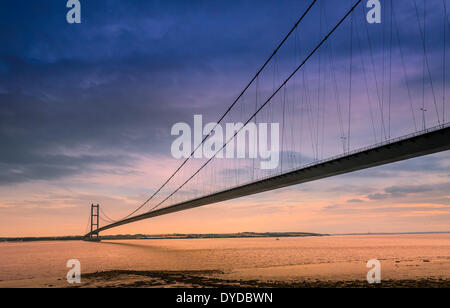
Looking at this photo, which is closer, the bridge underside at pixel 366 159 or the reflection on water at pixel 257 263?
the bridge underside at pixel 366 159

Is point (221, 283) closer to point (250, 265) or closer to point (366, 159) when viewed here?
point (250, 265)

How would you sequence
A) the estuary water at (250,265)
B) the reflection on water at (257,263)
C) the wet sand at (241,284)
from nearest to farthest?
the wet sand at (241,284)
the estuary water at (250,265)
the reflection on water at (257,263)

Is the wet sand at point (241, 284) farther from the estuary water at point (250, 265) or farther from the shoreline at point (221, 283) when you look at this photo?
the estuary water at point (250, 265)

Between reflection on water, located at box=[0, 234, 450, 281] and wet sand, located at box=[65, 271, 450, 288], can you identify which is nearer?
wet sand, located at box=[65, 271, 450, 288]

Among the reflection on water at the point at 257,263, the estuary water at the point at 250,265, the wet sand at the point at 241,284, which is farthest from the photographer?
the reflection on water at the point at 257,263

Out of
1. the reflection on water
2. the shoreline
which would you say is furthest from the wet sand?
the reflection on water

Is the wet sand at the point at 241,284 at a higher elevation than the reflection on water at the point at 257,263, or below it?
higher

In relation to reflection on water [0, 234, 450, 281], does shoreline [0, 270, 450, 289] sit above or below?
above

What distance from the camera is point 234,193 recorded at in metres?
60.9

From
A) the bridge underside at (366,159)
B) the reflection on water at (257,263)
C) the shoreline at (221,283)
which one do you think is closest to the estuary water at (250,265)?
the reflection on water at (257,263)

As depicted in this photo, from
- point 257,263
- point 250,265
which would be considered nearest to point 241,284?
point 250,265

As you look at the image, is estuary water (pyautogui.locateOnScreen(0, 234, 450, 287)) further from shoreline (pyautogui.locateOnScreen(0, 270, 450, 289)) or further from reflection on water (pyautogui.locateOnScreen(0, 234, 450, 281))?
shoreline (pyautogui.locateOnScreen(0, 270, 450, 289))

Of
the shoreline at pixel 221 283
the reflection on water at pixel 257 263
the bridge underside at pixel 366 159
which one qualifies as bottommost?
the reflection on water at pixel 257 263
